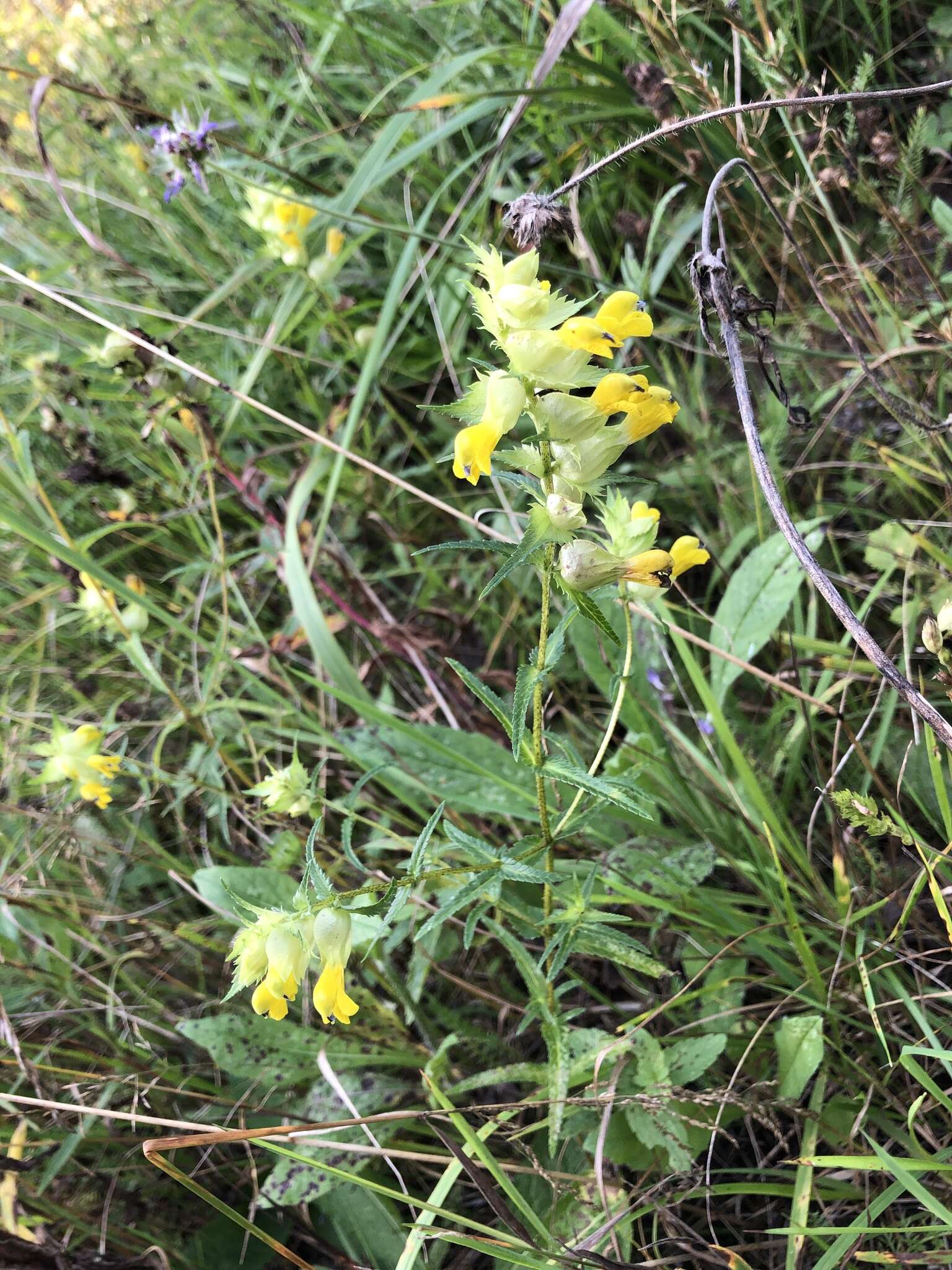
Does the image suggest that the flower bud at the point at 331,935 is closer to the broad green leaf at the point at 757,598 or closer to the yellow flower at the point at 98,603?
the broad green leaf at the point at 757,598

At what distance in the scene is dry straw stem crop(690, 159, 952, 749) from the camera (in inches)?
30.4

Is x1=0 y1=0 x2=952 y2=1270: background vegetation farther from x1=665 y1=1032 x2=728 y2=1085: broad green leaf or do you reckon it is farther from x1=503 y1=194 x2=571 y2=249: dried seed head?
x1=503 y1=194 x2=571 y2=249: dried seed head

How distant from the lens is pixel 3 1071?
142 cm

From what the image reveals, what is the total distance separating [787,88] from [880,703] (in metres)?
0.94

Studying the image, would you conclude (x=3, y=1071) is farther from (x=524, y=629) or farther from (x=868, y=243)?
(x=868, y=243)

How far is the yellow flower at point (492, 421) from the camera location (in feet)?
2.40

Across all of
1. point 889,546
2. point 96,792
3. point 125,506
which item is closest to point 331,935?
point 96,792

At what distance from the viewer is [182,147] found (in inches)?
64.0

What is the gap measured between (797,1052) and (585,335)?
916 millimetres

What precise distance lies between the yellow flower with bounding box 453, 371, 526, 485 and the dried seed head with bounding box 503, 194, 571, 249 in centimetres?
31

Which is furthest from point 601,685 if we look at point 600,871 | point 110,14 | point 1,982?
point 110,14

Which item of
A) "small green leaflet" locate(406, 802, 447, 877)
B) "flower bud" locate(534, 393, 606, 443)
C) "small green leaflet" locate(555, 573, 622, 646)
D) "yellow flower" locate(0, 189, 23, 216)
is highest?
"yellow flower" locate(0, 189, 23, 216)

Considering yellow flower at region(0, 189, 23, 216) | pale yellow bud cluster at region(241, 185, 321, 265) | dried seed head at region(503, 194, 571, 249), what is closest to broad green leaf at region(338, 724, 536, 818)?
dried seed head at region(503, 194, 571, 249)

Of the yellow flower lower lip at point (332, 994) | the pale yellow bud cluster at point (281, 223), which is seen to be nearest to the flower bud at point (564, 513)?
the yellow flower lower lip at point (332, 994)
